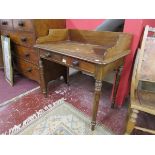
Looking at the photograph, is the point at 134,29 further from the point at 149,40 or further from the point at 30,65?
the point at 30,65

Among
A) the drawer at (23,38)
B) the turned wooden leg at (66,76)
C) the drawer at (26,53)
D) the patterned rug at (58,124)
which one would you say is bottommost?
the patterned rug at (58,124)

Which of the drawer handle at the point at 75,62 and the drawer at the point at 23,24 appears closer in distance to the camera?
the drawer handle at the point at 75,62

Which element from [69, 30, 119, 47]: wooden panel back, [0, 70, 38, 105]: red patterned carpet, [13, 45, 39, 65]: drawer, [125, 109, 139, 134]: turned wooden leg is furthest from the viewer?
[0, 70, 38, 105]: red patterned carpet

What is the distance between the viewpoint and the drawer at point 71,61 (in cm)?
128

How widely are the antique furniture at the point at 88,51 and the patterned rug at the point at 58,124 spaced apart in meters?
0.14

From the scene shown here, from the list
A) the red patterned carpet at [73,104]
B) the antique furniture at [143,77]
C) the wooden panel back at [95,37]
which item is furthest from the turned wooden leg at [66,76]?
the antique furniture at [143,77]

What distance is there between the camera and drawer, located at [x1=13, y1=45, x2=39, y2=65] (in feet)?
6.66

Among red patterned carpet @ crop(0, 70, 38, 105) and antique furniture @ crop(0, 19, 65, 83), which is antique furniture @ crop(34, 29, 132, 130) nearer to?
antique furniture @ crop(0, 19, 65, 83)

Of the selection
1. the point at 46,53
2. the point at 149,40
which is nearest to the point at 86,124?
the point at 46,53

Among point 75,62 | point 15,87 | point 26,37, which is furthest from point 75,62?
point 15,87

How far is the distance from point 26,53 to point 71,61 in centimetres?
104

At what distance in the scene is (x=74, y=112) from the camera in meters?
1.82

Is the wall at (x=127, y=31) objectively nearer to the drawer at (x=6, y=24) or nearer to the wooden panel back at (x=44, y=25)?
the wooden panel back at (x=44, y=25)

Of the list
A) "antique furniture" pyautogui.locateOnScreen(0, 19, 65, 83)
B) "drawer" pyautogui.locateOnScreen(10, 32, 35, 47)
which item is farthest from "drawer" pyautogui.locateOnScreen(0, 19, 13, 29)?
"drawer" pyautogui.locateOnScreen(10, 32, 35, 47)
